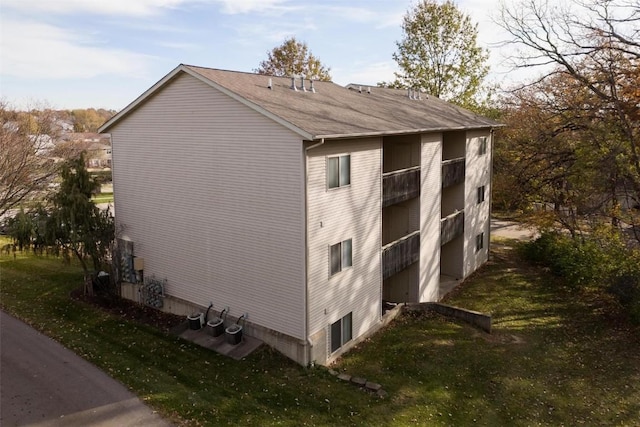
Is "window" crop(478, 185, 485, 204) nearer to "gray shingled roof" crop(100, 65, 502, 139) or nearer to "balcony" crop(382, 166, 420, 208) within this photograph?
"gray shingled roof" crop(100, 65, 502, 139)

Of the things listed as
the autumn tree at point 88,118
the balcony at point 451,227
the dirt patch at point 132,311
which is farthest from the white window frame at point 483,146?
the autumn tree at point 88,118

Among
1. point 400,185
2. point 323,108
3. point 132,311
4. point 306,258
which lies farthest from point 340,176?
point 132,311

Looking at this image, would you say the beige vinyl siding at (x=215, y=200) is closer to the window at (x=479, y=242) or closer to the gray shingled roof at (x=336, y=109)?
the gray shingled roof at (x=336, y=109)

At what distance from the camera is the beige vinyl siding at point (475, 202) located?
1075 inches

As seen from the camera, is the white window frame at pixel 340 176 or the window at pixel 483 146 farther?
the window at pixel 483 146

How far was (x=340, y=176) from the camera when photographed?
16.5 metres

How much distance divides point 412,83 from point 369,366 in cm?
3536

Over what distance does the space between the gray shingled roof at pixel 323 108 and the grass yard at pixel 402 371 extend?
7960 millimetres

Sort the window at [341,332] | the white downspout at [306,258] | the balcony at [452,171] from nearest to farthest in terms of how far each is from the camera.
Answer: the white downspout at [306,258], the window at [341,332], the balcony at [452,171]

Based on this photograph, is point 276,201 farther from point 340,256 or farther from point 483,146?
point 483,146

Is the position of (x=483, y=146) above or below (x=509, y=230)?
above

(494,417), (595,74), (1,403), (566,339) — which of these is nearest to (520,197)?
(595,74)

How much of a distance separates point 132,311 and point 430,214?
47.0ft

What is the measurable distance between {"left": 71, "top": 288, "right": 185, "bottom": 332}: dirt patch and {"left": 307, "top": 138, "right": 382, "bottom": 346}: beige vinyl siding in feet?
21.2
